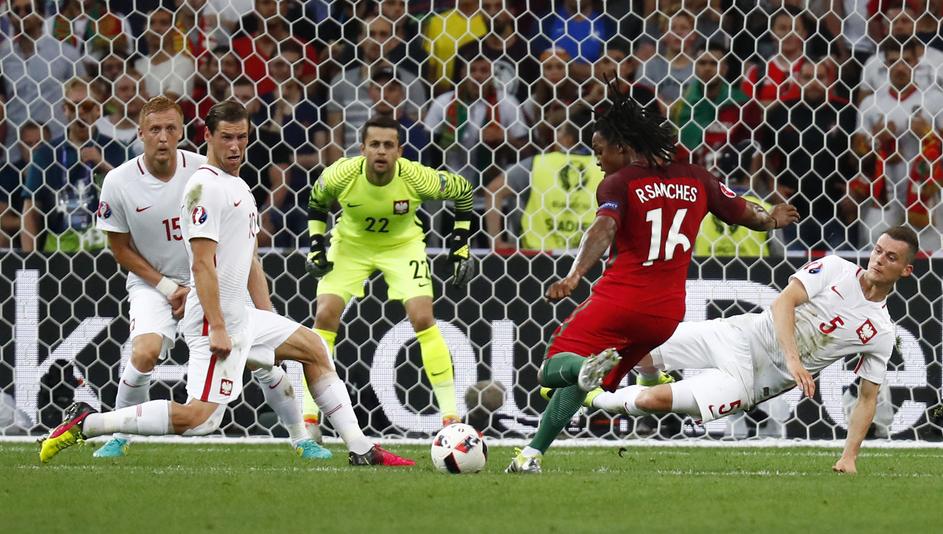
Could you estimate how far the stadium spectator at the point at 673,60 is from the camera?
9.64 m

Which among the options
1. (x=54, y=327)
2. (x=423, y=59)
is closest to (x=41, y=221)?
(x=54, y=327)

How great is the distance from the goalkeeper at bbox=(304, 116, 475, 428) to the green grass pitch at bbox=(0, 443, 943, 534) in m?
0.92

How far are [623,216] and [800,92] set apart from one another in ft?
11.3

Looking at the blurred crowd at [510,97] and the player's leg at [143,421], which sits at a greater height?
the blurred crowd at [510,97]

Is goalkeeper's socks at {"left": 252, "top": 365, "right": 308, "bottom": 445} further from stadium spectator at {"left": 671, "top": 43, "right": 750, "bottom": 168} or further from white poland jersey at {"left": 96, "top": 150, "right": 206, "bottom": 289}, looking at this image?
stadium spectator at {"left": 671, "top": 43, "right": 750, "bottom": 168}

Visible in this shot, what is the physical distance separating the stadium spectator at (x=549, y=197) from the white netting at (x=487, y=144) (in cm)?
2

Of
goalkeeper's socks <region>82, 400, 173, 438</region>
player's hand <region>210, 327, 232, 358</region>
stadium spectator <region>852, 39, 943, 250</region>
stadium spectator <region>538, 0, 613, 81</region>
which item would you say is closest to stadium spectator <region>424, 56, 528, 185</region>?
stadium spectator <region>538, 0, 613, 81</region>

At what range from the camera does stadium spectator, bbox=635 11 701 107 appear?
964 cm

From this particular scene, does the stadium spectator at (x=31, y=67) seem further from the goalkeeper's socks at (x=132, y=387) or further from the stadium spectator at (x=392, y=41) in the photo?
the goalkeeper's socks at (x=132, y=387)

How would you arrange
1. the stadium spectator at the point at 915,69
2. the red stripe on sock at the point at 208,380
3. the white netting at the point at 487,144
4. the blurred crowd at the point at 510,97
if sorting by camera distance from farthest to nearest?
1. the stadium spectator at the point at 915,69
2. the blurred crowd at the point at 510,97
3. the white netting at the point at 487,144
4. the red stripe on sock at the point at 208,380

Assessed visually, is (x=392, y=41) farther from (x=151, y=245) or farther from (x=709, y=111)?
(x=151, y=245)

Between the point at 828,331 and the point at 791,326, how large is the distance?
45cm

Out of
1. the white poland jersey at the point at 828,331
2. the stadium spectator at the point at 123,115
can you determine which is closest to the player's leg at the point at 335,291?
the stadium spectator at the point at 123,115

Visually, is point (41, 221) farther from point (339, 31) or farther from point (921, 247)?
point (921, 247)
